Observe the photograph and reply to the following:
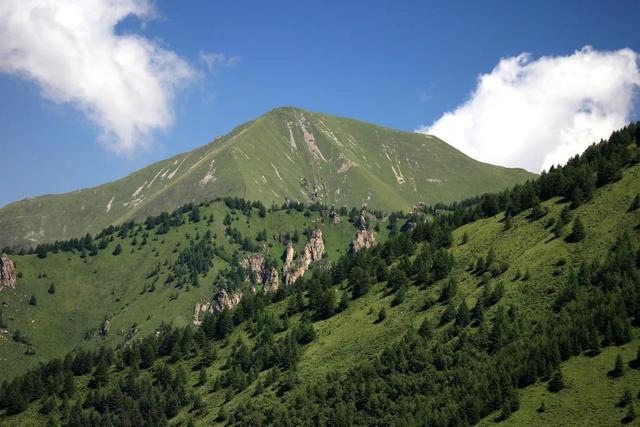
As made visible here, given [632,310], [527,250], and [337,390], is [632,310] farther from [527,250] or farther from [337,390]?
[337,390]

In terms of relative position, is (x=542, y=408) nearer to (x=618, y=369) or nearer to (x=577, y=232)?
(x=618, y=369)

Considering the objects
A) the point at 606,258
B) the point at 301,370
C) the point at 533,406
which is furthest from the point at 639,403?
the point at 301,370

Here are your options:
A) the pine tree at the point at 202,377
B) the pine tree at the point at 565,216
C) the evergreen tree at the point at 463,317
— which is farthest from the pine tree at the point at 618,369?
the pine tree at the point at 202,377

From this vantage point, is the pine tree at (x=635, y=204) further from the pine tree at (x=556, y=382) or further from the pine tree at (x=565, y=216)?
the pine tree at (x=556, y=382)

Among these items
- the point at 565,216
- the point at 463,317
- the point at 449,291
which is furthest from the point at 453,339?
the point at 565,216

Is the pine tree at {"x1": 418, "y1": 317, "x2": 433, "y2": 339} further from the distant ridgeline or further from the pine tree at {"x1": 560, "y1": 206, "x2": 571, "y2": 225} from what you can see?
the pine tree at {"x1": 560, "y1": 206, "x2": 571, "y2": 225}

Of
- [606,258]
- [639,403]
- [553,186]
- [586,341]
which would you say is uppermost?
[553,186]

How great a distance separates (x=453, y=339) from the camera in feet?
503

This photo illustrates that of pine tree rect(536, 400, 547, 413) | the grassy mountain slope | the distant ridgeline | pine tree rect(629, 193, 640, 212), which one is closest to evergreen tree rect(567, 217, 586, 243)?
the distant ridgeline

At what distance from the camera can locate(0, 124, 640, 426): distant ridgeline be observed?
130 m

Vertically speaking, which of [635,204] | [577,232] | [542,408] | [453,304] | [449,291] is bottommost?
[542,408]

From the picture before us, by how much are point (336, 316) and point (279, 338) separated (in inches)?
689

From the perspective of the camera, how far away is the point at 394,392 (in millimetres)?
145250

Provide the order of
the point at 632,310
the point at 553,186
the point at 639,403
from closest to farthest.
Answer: the point at 639,403 → the point at 632,310 → the point at 553,186
